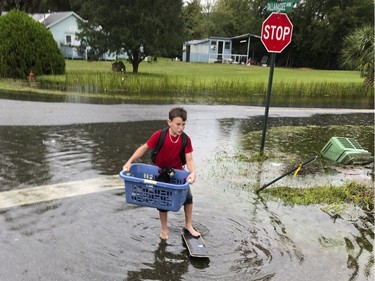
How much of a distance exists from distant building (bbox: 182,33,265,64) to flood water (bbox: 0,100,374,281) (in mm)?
48857

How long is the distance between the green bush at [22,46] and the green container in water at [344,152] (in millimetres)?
15163

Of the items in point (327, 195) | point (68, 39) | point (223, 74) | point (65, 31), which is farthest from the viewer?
point (68, 39)

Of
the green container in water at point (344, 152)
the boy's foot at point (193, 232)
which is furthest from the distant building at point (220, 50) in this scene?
the boy's foot at point (193, 232)

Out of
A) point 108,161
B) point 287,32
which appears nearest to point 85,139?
point 108,161

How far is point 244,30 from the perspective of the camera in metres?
64.8

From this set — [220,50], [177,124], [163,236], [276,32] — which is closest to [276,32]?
[276,32]

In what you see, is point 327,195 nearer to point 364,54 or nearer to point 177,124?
point 177,124

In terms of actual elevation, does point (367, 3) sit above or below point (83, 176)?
above

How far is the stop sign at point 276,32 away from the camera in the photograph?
7.49 metres

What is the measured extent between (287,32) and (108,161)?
394cm

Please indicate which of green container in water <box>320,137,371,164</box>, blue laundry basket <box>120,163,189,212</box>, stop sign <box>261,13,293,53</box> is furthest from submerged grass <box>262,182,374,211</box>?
stop sign <box>261,13,293,53</box>

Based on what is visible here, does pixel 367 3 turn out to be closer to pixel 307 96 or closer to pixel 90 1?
pixel 307 96

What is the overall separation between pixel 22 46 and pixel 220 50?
40669mm

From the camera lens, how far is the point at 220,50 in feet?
187
